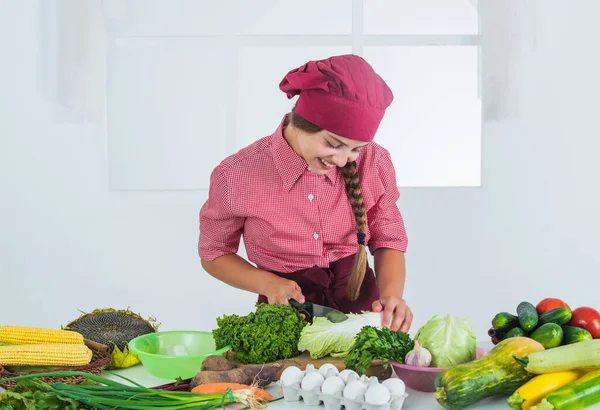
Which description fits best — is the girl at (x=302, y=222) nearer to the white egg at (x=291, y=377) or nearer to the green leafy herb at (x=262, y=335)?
the green leafy herb at (x=262, y=335)

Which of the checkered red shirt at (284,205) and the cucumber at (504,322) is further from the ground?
the checkered red shirt at (284,205)

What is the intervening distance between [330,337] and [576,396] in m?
0.82

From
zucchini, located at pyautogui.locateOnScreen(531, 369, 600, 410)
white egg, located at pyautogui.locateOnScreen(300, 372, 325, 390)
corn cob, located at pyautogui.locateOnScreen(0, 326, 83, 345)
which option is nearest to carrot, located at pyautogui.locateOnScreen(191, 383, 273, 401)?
white egg, located at pyautogui.locateOnScreen(300, 372, 325, 390)

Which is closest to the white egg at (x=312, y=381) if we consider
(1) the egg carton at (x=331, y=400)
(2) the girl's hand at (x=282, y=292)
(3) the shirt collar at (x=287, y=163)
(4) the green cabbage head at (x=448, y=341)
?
(1) the egg carton at (x=331, y=400)

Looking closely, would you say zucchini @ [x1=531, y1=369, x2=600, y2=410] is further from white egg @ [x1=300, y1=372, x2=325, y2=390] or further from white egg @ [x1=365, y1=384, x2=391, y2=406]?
white egg @ [x1=300, y1=372, x2=325, y2=390]

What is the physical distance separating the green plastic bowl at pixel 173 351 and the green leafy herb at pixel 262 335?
5 centimetres

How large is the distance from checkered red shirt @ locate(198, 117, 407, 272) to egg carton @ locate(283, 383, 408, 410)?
110 cm

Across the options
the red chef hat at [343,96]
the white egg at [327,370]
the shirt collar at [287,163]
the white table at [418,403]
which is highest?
the red chef hat at [343,96]

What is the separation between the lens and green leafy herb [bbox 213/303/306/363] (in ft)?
8.25

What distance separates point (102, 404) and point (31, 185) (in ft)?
13.9

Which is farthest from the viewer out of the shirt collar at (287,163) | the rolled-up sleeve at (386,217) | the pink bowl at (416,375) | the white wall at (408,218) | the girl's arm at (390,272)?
the white wall at (408,218)

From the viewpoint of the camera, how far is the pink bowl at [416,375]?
225cm

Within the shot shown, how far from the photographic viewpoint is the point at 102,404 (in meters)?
2.07

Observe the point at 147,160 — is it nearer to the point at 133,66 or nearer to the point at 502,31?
the point at 133,66
